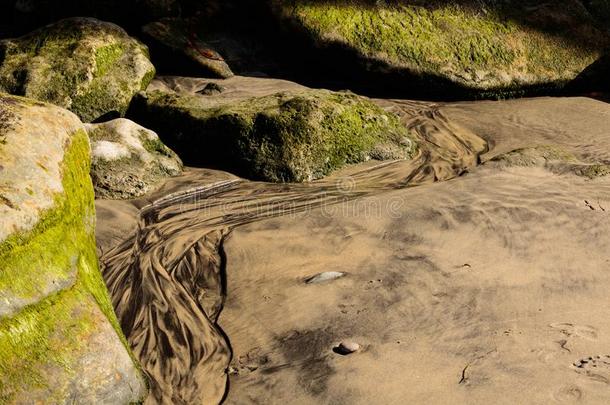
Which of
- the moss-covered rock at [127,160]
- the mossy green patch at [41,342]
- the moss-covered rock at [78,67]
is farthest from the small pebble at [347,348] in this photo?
the moss-covered rock at [78,67]

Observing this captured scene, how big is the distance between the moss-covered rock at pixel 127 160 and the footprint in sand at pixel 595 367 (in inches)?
134

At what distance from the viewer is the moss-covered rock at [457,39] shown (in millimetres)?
7922

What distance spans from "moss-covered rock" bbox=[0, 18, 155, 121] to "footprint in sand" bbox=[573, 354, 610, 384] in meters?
4.57

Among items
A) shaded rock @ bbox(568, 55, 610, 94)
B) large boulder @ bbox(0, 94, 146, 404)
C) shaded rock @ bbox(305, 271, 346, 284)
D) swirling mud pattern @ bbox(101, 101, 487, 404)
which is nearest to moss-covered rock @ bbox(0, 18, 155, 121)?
swirling mud pattern @ bbox(101, 101, 487, 404)

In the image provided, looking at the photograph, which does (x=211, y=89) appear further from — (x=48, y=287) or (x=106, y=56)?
(x=48, y=287)

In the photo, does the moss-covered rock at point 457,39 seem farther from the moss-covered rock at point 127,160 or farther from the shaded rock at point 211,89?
the moss-covered rock at point 127,160

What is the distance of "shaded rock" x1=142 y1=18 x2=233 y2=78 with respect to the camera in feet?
26.2

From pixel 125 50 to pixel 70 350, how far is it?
14.2 feet

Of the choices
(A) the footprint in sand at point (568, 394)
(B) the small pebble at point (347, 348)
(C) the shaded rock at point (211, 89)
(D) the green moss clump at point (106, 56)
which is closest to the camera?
(A) the footprint in sand at point (568, 394)

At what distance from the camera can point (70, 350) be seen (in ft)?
11.6

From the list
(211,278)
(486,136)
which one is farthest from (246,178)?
(486,136)

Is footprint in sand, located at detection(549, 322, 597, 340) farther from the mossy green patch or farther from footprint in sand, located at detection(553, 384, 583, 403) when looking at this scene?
the mossy green patch

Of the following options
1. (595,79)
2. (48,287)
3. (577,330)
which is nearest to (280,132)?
(48,287)

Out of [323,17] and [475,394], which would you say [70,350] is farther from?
[323,17]
